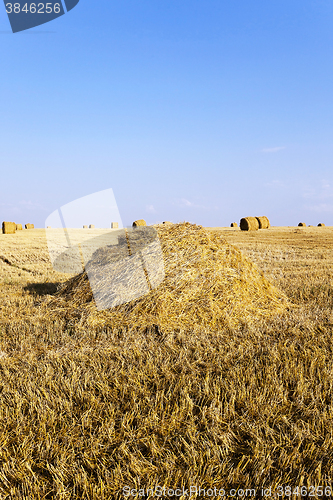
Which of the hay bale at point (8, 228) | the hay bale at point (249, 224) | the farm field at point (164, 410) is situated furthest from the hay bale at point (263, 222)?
the farm field at point (164, 410)

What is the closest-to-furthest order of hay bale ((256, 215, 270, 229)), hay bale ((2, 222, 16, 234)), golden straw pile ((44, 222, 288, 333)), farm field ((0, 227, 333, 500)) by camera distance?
1. farm field ((0, 227, 333, 500))
2. golden straw pile ((44, 222, 288, 333))
3. hay bale ((2, 222, 16, 234))
4. hay bale ((256, 215, 270, 229))

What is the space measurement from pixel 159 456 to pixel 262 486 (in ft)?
Answer: 2.14

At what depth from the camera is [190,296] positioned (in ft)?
16.7

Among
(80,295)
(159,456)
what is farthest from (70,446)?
(80,295)

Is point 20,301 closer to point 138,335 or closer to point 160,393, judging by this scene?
point 138,335

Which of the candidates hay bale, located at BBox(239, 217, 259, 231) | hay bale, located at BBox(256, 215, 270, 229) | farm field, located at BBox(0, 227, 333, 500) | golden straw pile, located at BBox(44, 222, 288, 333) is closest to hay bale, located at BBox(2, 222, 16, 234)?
hay bale, located at BBox(239, 217, 259, 231)

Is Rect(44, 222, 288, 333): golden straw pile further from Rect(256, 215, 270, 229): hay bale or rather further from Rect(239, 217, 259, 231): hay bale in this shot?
Rect(256, 215, 270, 229): hay bale

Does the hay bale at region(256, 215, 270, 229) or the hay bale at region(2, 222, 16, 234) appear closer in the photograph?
the hay bale at region(2, 222, 16, 234)

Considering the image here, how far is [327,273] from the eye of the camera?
894cm

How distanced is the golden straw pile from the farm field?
0.29 meters

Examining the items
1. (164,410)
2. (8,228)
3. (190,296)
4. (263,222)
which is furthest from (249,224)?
(164,410)

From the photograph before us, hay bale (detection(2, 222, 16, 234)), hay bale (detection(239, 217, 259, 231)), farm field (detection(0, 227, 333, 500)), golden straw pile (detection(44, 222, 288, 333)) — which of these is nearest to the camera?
farm field (detection(0, 227, 333, 500))

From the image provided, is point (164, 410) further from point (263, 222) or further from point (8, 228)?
point (8, 228)

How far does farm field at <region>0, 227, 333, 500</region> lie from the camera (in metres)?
2.05
